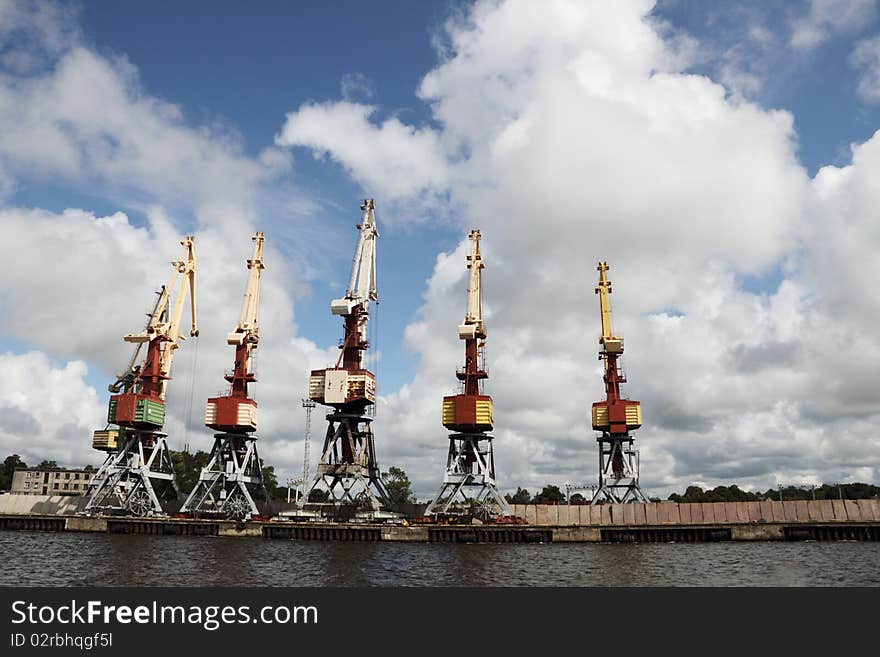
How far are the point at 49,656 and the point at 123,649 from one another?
2.28m

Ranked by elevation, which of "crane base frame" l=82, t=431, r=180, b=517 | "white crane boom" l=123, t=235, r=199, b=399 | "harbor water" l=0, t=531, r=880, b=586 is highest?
"white crane boom" l=123, t=235, r=199, b=399

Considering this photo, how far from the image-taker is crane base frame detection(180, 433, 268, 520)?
351 ft

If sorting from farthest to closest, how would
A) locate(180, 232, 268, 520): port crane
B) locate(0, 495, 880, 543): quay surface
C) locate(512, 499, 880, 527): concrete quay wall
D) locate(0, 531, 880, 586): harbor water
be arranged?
locate(180, 232, 268, 520): port crane < locate(512, 499, 880, 527): concrete quay wall < locate(0, 495, 880, 543): quay surface < locate(0, 531, 880, 586): harbor water

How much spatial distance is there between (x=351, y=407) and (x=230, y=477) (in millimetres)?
23229

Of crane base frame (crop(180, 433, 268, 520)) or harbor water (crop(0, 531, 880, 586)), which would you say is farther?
crane base frame (crop(180, 433, 268, 520))

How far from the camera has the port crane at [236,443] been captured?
10600 centimetres

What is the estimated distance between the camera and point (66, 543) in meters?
75.8

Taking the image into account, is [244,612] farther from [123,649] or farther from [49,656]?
[49,656]

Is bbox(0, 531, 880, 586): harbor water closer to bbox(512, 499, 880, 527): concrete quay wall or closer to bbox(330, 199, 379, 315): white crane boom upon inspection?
bbox(512, 499, 880, 527): concrete quay wall

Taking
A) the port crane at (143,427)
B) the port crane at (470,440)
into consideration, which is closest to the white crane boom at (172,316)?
the port crane at (143,427)

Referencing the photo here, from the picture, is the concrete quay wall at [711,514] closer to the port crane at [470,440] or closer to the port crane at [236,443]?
the port crane at [470,440]

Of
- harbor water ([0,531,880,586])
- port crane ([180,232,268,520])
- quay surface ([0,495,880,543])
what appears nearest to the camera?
harbor water ([0,531,880,586])

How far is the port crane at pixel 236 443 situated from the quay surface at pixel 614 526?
952 cm

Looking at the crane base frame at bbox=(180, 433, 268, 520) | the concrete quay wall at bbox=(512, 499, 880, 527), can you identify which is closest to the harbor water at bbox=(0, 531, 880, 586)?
the concrete quay wall at bbox=(512, 499, 880, 527)
